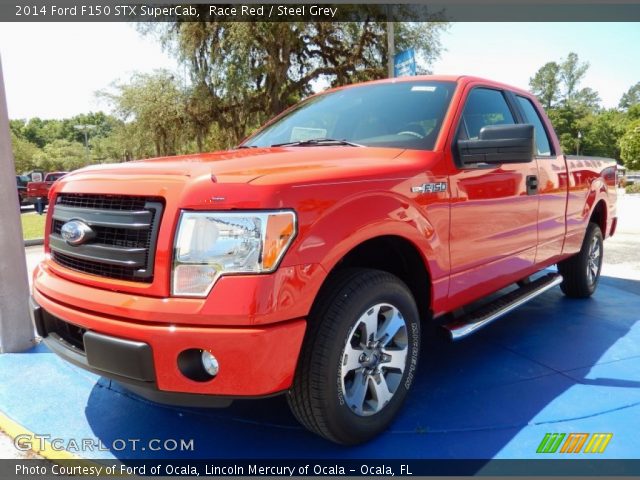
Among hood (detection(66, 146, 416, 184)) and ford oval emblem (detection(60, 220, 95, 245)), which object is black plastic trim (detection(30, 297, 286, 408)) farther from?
hood (detection(66, 146, 416, 184))

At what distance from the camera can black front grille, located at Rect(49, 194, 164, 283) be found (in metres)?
2.02

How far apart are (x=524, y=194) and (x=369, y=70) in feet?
46.9

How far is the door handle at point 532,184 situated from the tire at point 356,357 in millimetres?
1586

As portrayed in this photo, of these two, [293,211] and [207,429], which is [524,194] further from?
[207,429]

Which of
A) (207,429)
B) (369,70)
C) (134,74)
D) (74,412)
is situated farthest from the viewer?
(134,74)

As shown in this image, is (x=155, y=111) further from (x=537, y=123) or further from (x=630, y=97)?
(x=630, y=97)

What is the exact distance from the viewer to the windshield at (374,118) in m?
2.98

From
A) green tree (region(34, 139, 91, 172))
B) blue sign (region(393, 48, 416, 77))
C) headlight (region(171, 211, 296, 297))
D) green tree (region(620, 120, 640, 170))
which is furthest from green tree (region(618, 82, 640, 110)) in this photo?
headlight (region(171, 211, 296, 297))

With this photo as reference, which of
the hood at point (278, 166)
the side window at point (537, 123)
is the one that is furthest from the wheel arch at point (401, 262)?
the side window at point (537, 123)

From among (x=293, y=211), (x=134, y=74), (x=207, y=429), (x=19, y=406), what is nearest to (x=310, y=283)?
(x=293, y=211)

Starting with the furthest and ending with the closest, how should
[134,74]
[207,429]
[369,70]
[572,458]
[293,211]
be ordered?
1. [134,74]
2. [369,70]
3. [207,429]
4. [572,458]
5. [293,211]

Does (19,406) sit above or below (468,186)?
below

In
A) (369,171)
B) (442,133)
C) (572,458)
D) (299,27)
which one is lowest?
(572,458)

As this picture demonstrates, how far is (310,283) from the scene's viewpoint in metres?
2.01
